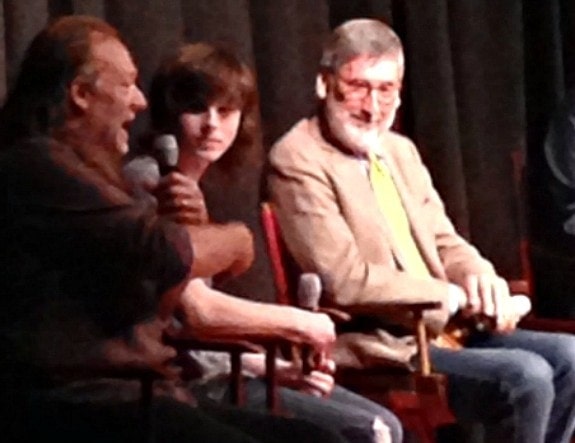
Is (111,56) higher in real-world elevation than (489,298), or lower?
higher

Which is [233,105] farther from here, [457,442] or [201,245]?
[457,442]

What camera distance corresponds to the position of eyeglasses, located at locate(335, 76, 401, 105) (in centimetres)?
252

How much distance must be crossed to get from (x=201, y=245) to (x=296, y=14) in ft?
2.64

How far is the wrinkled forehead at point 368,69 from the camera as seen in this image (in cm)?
251

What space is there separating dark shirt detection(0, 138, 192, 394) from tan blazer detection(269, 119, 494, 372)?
0.61 m

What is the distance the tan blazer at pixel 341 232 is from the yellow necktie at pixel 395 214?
26mm

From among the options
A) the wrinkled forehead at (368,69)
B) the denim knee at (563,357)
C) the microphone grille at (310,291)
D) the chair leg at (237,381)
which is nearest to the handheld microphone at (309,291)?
the microphone grille at (310,291)

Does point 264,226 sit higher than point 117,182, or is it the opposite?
point 117,182

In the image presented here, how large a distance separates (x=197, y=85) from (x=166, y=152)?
0.43ft

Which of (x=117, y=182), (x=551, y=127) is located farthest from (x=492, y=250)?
(x=117, y=182)

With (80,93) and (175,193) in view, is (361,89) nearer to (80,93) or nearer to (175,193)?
(175,193)

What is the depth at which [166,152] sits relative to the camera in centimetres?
210

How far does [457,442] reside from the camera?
3.06 m

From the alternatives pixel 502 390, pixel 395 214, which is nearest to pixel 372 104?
pixel 395 214
